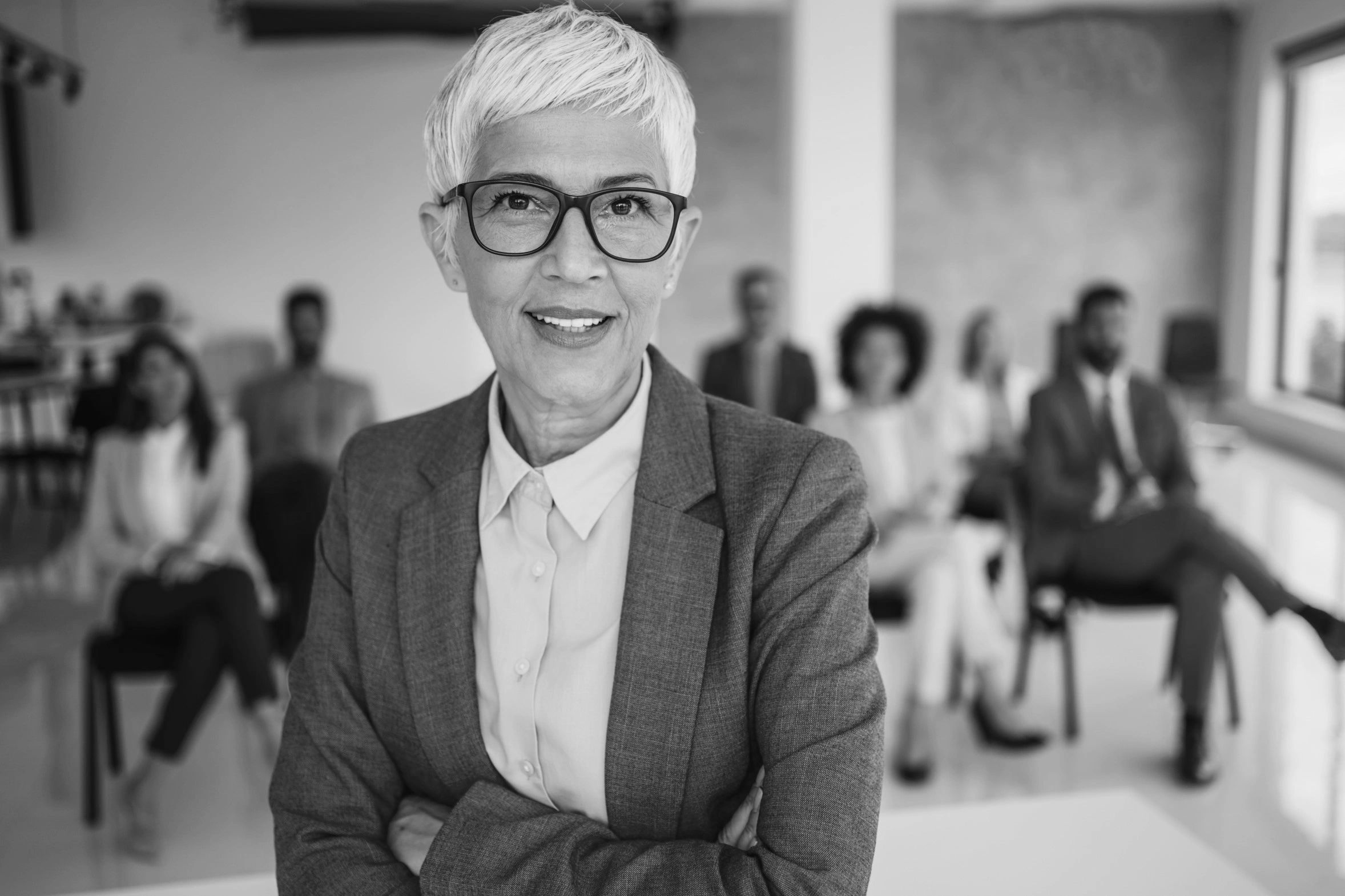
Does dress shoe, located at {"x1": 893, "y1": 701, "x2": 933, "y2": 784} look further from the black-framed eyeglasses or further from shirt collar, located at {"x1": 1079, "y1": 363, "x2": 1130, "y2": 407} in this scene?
the black-framed eyeglasses

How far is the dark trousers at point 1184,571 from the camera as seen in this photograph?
3738 mm

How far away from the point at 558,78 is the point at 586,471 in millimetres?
424

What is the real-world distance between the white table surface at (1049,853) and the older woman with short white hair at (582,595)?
284 mm

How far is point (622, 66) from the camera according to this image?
3.86 feet

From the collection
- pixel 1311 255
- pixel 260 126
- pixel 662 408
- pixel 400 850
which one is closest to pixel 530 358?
pixel 662 408

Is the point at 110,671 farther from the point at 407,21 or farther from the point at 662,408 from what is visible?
the point at 407,21

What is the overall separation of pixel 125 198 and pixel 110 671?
Answer: 7.46 m

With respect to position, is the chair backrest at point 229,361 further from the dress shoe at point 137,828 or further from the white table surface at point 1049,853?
the white table surface at point 1049,853

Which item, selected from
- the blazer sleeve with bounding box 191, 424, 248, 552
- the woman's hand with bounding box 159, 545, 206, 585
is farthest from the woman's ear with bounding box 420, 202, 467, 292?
the blazer sleeve with bounding box 191, 424, 248, 552

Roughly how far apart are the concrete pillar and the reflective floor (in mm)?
2063

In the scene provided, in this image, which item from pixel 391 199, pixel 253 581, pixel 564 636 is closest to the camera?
pixel 564 636

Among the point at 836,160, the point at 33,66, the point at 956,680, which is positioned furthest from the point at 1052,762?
the point at 33,66

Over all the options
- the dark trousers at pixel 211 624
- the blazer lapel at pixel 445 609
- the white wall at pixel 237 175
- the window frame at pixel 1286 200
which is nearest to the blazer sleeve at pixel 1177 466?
Result: the dark trousers at pixel 211 624

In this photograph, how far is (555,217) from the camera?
1.19m
